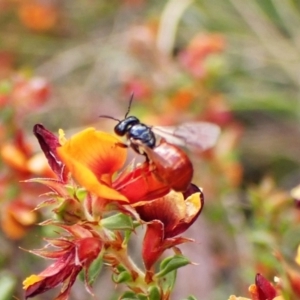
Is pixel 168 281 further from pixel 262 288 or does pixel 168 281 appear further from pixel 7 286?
pixel 7 286

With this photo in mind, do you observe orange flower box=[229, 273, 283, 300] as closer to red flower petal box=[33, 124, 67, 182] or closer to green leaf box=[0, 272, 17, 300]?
red flower petal box=[33, 124, 67, 182]

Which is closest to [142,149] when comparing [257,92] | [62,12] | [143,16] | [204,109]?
[204,109]

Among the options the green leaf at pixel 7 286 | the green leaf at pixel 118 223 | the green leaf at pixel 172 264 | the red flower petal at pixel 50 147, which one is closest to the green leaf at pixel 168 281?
the green leaf at pixel 172 264

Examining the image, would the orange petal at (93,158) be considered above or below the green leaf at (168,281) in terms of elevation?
above

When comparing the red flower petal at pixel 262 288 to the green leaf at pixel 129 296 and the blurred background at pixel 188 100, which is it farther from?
the green leaf at pixel 129 296

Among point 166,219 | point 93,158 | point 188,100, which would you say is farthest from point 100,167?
point 188,100

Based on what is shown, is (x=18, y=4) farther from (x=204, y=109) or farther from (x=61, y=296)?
(x=61, y=296)
